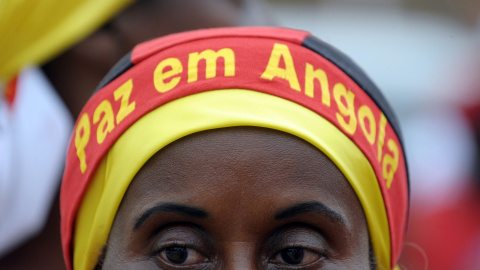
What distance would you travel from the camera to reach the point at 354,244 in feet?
7.52

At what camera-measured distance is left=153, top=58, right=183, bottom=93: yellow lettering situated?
2.31 metres

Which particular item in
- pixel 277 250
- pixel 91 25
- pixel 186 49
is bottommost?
pixel 277 250

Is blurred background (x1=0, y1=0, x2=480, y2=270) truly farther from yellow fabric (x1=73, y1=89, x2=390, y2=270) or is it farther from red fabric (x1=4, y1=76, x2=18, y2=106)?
yellow fabric (x1=73, y1=89, x2=390, y2=270)

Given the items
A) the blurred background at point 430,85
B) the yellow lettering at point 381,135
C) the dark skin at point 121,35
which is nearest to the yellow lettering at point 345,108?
the yellow lettering at point 381,135

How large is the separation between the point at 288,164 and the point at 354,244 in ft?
1.00

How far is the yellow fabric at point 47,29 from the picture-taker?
348cm

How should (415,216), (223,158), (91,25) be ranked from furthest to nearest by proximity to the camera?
(415,216) < (91,25) < (223,158)

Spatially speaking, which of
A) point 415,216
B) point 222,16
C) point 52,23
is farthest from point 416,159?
point 52,23

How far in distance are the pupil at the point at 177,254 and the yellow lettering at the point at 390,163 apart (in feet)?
2.04

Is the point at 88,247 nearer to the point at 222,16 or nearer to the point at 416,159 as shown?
the point at 222,16

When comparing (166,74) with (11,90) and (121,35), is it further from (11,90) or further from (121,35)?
(11,90)

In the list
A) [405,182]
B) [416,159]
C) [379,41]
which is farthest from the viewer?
[379,41]

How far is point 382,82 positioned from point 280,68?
4.77 metres

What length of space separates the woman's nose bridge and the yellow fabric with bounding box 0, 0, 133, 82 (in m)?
1.62
